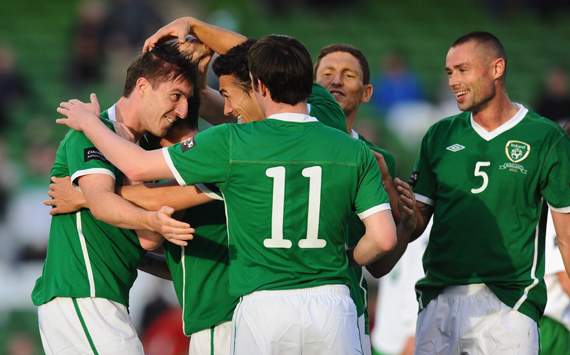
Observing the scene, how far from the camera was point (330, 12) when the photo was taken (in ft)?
68.0

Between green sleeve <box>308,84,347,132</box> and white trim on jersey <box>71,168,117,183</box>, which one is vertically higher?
green sleeve <box>308,84,347,132</box>

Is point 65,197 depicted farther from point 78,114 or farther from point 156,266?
point 156,266

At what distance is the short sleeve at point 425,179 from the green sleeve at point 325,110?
3.40 feet

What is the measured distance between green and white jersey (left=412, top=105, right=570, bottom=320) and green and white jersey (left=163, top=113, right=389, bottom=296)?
4.44 feet

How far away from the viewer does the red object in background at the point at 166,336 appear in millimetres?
12906

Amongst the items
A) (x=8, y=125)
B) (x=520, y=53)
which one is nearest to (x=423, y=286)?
(x=8, y=125)

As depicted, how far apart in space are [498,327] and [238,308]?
187cm

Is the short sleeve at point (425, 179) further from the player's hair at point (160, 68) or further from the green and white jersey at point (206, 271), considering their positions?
the player's hair at point (160, 68)

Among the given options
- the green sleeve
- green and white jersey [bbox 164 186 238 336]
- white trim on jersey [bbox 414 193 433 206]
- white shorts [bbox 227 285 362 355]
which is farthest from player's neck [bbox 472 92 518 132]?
white shorts [bbox 227 285 362 355]

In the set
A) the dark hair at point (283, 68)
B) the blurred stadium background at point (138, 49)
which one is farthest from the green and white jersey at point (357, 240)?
the blurred stadium background at point (138, 49)

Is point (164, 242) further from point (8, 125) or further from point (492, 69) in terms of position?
point (8, 125)

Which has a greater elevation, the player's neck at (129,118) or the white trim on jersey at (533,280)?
the player's neck at (129,118)

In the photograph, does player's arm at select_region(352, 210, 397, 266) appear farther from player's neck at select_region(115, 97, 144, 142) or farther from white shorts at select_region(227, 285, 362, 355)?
player's neck at select_region(115, 97, 144, 142)

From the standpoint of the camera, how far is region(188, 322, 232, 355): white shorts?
6500mm
